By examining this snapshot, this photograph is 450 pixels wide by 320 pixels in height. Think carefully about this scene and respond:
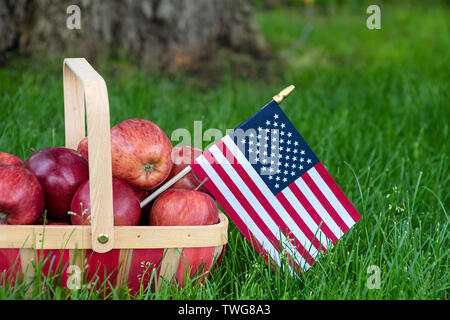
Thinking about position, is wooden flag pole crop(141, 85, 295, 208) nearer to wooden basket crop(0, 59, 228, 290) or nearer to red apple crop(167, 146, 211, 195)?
red apple crop(167, 146, 211, 195)

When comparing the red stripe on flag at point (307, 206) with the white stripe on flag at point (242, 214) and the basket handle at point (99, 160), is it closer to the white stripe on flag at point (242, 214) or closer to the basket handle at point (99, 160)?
the white stripe on flag at point (242, 214)

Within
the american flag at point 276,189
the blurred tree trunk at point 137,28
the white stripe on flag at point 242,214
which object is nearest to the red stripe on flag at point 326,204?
the american flag at point 276,189

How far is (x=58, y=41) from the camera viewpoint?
470cm

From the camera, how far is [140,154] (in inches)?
79.7

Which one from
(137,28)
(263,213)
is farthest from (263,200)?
(137,28)

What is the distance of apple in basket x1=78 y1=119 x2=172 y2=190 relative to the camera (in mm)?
2018

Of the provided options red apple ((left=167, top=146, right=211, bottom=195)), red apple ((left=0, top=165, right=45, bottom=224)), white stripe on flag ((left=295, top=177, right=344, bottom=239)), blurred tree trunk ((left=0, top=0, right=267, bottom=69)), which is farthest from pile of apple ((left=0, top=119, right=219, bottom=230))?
blurred tree trunk ((left=0, top=0, right=267, bottom=69))

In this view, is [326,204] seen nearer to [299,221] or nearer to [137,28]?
[299,221]

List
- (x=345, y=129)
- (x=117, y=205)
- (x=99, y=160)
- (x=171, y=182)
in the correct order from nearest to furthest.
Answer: (x=99, y=160) < (x=117, y=205) < (x=171, y=182) < (x=345, y=129)

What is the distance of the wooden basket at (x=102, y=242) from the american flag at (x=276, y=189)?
176 millimetres

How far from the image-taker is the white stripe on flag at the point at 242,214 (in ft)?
6.89

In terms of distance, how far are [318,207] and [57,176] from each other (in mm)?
942

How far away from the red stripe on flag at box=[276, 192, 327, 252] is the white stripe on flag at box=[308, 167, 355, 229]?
129 mm
